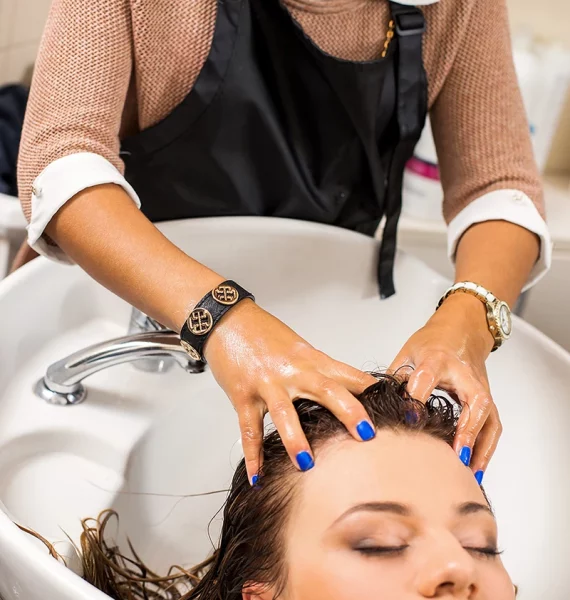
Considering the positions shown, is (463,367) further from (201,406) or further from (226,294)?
(201,406)

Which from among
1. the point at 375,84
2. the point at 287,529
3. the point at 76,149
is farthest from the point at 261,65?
the point at 287,529

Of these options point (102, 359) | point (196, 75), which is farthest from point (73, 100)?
point (102, 359)

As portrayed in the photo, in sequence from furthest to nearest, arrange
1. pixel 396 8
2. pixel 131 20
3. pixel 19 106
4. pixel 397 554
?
pixel 19 106, pixel 396 8, pixel 131 20, pixel 397 554

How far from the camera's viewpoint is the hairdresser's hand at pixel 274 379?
66 centimetres

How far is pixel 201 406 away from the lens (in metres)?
1.02

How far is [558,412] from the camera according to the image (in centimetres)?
99

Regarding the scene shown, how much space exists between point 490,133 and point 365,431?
53 centimetres

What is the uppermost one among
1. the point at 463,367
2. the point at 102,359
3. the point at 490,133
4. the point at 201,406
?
the point at 490,133

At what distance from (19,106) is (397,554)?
1.14 meters

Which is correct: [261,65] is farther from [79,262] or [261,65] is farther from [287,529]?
[287,529]

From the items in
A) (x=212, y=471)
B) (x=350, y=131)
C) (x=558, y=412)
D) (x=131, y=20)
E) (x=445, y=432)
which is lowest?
(x=212, y=471)

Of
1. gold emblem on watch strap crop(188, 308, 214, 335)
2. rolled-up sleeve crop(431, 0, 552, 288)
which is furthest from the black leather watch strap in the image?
rolled-up sleeve crop(431, 0, 552, 288)

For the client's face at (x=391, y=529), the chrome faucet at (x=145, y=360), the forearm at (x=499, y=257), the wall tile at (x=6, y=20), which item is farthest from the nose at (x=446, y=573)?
the wall tile at (x=6, y=20)

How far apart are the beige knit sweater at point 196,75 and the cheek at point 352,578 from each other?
47cm
